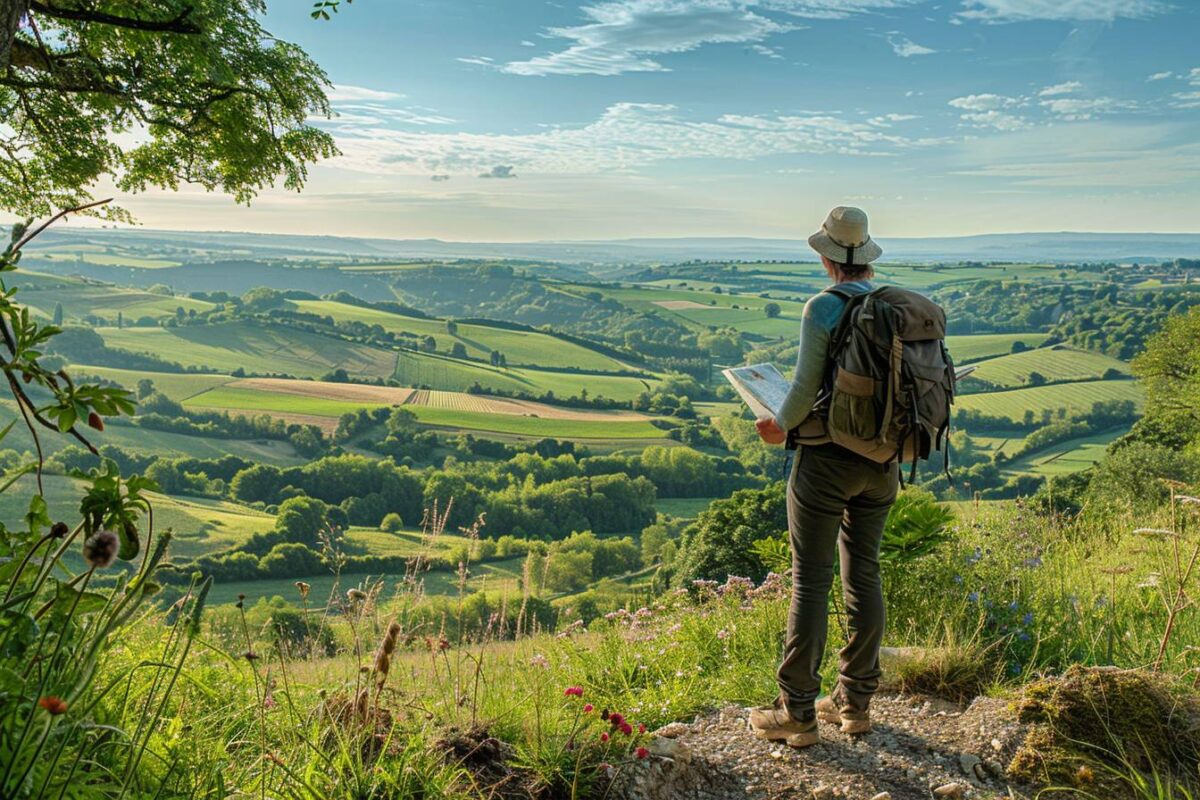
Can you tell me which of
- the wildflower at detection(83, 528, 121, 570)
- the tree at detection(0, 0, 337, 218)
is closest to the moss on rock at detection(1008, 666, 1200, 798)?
the wildflower at detection(83, 528, 121, 570)

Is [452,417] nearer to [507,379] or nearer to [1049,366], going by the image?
[507,379]

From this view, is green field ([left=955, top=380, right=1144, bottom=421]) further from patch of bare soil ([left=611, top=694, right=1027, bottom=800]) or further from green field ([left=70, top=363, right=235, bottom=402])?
green field ([left=70, top=363, right=235, bottom=402])

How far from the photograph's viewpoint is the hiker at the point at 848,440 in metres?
2.83

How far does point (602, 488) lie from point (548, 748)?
201ft

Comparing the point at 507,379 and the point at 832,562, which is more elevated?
the point at 832,562

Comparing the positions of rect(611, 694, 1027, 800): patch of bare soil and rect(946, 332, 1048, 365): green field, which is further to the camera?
rect(946, 332, 1048, 365): green field

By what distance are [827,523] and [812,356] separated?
63 centimetres

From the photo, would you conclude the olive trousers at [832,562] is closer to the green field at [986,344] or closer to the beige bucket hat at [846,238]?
the beige bucket hat at [846,238]

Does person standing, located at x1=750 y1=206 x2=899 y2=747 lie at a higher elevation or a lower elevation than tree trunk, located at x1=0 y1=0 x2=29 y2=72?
lower

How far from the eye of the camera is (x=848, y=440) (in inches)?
113

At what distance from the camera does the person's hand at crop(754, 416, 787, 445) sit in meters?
3.03

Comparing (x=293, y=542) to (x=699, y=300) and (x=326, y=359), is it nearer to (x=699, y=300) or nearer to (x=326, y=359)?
(x=326, y=359)

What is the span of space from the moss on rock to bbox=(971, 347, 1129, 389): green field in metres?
80.3

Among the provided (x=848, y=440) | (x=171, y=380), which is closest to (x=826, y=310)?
(x=848, y=440)
